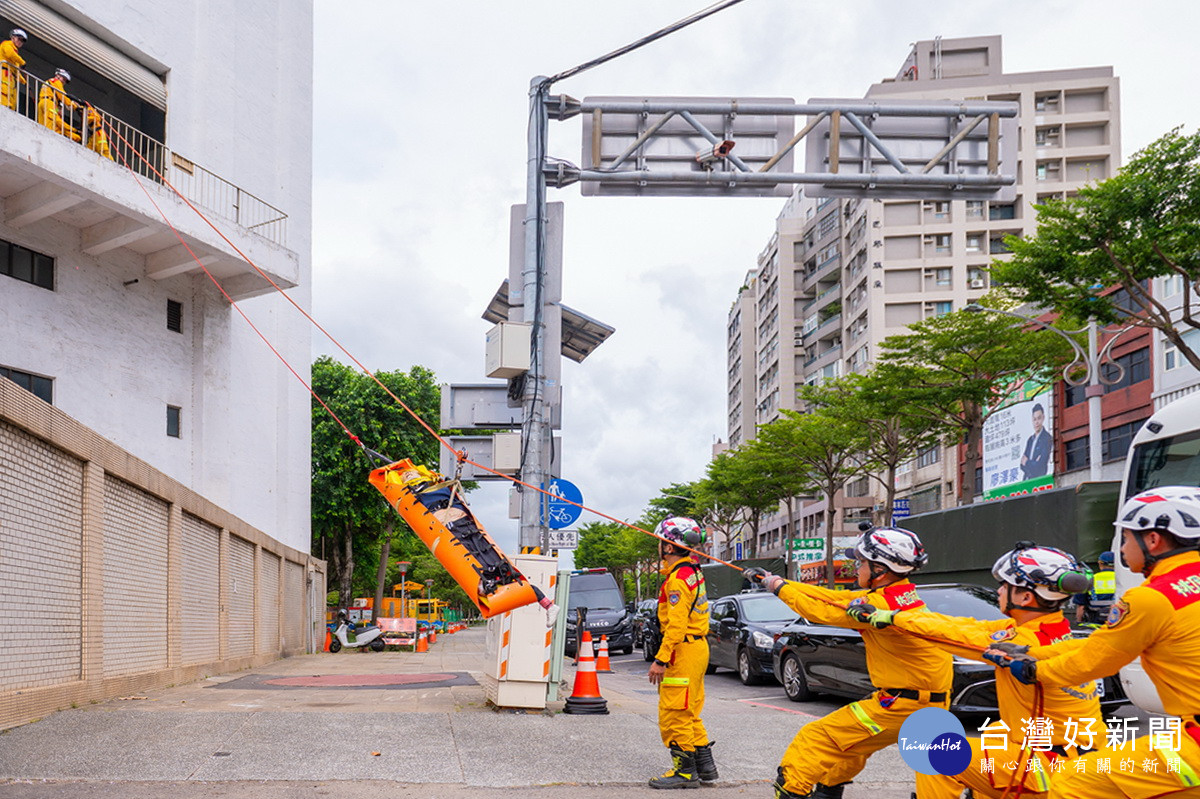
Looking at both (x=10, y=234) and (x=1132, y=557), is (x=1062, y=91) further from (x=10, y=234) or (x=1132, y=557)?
(x=1132, y=557)

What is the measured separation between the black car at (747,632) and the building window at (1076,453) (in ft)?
90.2

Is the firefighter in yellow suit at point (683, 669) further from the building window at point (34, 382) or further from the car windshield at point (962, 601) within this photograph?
the building window at point (34, 382)

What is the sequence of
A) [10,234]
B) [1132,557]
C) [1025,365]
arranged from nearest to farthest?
[1132,557] < [10,234] < [1025,365]

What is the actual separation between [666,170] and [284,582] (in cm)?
1732

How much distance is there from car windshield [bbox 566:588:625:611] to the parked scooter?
19.9 feet

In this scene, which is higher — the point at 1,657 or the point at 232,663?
the point at 1,657

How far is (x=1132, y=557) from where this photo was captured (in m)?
3.87

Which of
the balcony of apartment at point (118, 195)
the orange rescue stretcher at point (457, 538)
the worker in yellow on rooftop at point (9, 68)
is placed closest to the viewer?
the orange rescue stretcher at point (457, 538)

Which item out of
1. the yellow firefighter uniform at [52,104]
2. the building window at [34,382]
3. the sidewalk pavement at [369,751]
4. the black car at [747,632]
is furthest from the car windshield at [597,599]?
the yellow firefighter uniform at [52,104]

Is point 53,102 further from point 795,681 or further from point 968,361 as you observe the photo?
point 968,361

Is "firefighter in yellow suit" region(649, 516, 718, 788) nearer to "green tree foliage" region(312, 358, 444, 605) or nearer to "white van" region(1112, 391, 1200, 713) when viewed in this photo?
"white van" region(1112, 391, 1200, 713)

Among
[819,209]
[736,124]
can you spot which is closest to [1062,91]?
[819,209]

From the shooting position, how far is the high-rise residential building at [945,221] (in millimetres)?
63719

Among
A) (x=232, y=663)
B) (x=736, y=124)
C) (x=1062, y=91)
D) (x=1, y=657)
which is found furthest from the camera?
(x=1062, y=91)
